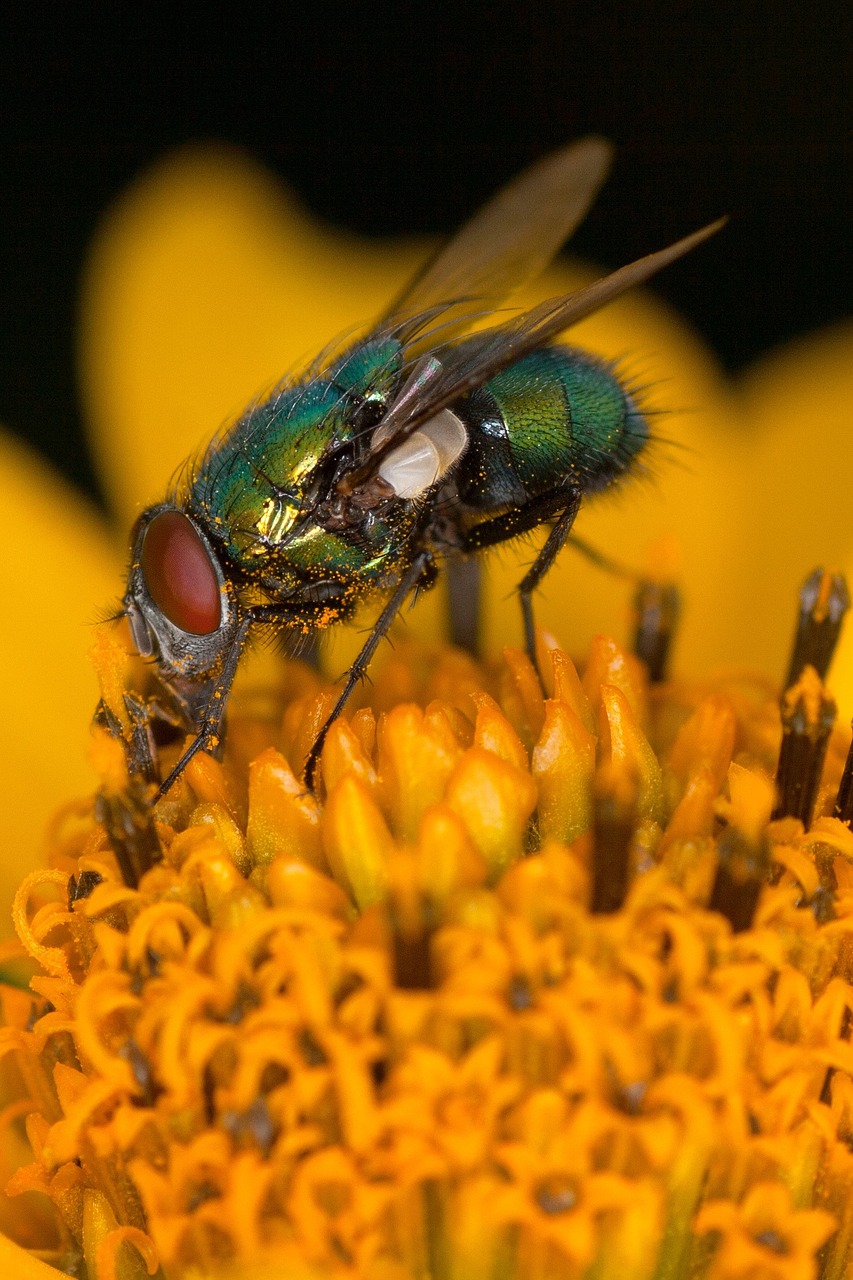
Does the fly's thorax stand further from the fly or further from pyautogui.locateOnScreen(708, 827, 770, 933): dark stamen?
pyautogui.locateOnScreen(708, 827, 770, 933): dark stamen

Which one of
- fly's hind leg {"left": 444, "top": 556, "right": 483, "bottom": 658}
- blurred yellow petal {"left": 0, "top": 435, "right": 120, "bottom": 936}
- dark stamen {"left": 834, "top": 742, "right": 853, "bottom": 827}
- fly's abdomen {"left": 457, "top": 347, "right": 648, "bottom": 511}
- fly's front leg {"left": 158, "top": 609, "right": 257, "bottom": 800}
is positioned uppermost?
fly's abdomen {"left": 457, "top": 347, "right": 648, "bottom": 511}

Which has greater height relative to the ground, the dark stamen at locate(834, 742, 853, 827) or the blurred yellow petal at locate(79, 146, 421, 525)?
the dark stamen at locate(834, 742, 853, 827)

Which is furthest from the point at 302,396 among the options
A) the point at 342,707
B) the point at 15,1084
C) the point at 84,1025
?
the point at 15,1084

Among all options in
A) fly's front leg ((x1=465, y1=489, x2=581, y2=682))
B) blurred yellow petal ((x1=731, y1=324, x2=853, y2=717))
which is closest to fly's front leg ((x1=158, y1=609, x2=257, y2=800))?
fly's front leg ((x1=465, y1=489, x2=581, y2=682))

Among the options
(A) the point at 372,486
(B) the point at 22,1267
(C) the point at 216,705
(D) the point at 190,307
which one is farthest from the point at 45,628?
(B) the point at 22,1267

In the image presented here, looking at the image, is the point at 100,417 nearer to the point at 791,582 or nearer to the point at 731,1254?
the point at 791,582

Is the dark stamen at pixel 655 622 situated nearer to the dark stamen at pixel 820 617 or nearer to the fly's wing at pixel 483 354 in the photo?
the dark stamen at pixel 820 617

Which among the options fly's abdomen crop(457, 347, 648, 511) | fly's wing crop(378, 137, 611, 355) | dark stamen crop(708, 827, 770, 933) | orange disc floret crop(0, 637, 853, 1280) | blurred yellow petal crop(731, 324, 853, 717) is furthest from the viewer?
blurred yellow petal crop(731, 324, 853, 717)
